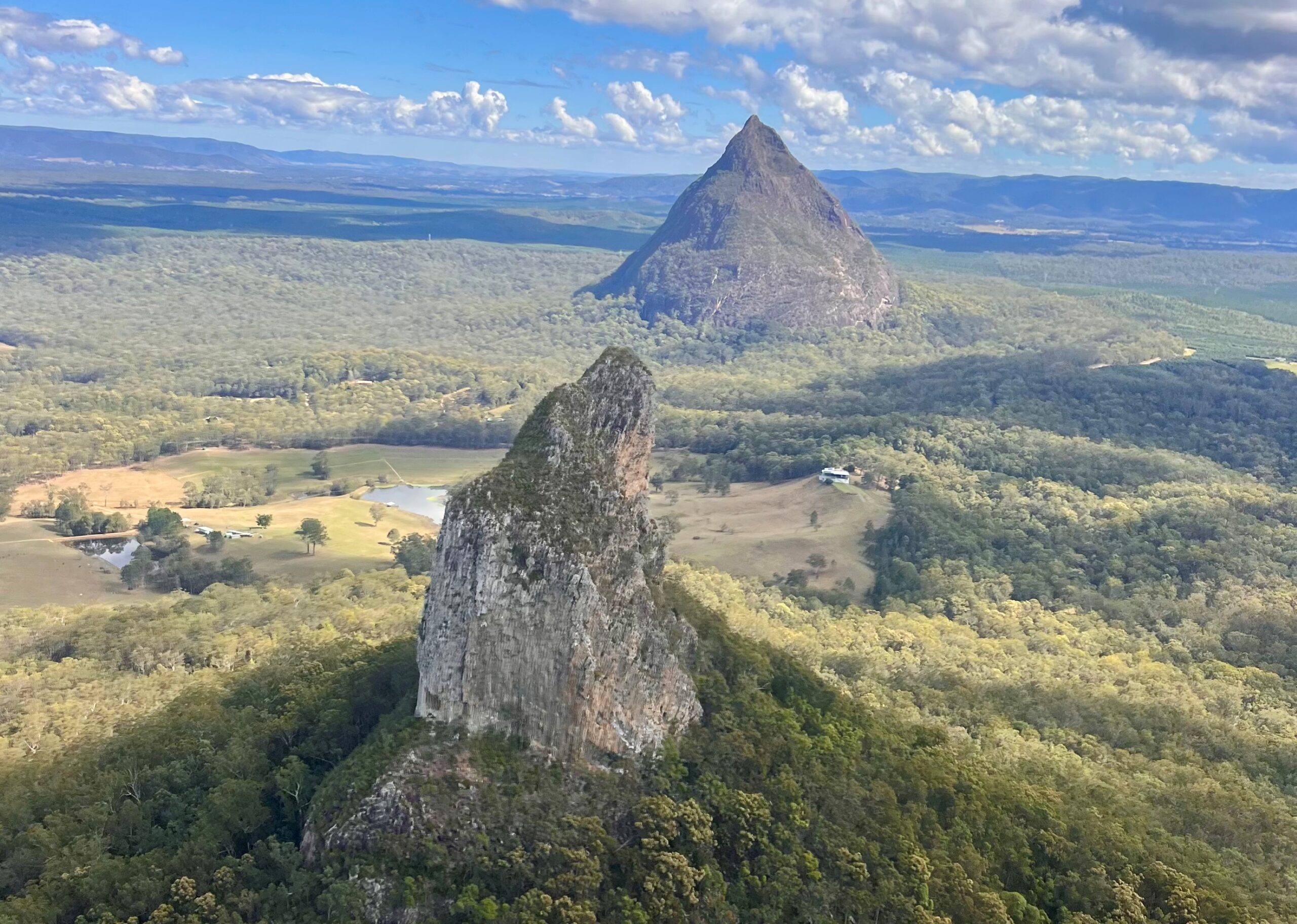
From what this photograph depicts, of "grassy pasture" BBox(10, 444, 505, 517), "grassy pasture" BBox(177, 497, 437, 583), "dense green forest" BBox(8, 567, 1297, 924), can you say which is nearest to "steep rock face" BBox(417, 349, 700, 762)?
"dense green forest" BBox(8, 567, 1297, 924)

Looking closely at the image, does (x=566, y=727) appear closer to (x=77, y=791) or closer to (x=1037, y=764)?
(x=77, y=791)

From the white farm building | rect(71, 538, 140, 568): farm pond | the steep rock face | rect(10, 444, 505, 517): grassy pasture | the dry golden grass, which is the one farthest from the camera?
the white farm building

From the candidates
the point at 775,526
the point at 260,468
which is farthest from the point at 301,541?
the point at 775,526

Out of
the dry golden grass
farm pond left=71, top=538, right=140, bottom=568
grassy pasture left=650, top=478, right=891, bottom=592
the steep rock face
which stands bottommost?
farm pond left=71, top=538, right=140, bottom=568

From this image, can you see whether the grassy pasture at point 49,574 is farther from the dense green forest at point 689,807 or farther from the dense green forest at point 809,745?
the dense green forest at point 689,807

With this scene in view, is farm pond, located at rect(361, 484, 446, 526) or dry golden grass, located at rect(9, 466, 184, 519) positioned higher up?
dry golden grass, located at rect(9, 466, 184, 519)

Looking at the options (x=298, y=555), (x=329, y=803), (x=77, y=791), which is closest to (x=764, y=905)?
(x=329, y=803)

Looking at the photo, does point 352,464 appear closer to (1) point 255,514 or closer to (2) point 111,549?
Answer: (1) point 255,514

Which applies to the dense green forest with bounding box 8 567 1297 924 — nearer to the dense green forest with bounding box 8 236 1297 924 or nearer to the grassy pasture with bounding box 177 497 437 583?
the dense green forest with bounding box 8 236 1297 924
